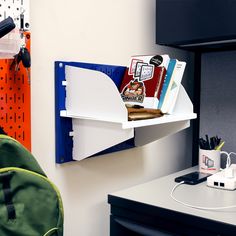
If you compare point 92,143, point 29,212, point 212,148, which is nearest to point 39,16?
point 92,143

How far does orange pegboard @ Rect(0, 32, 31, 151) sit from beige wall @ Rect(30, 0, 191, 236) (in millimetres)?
42

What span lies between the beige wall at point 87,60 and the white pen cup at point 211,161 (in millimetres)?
167

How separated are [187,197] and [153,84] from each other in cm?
35

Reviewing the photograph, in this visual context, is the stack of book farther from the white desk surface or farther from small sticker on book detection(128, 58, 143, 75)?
the white desk surface

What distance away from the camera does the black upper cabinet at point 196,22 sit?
1149 mm

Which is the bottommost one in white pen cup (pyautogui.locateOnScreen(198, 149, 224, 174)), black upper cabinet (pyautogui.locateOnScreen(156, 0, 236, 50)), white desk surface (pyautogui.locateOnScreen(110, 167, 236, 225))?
white desk surface (pyautogui.locateOnScreen(110, 167, 236, 225))

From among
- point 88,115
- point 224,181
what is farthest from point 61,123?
point 224,181

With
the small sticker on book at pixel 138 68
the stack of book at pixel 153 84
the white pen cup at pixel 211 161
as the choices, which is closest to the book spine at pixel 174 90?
the stack of book at pixel 153 84

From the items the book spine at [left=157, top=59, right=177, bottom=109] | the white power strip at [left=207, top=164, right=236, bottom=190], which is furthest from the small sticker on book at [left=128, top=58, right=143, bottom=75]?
the white power strip at [left=207, top=164, right=236, bottom=190]

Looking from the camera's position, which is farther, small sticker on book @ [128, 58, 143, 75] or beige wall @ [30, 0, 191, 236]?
small sticker on book @ [128, 58, 143, 75]

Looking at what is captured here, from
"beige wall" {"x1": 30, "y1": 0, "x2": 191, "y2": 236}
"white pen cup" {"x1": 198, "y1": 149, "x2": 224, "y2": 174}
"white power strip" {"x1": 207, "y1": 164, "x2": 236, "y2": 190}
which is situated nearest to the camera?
"beige wall" {"x1": 30, "y1": 0, "x2": 191, "y2": 236}

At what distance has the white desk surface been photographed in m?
0.92

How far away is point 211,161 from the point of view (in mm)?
1350

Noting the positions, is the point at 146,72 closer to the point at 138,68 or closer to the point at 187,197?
the point at 138,68
